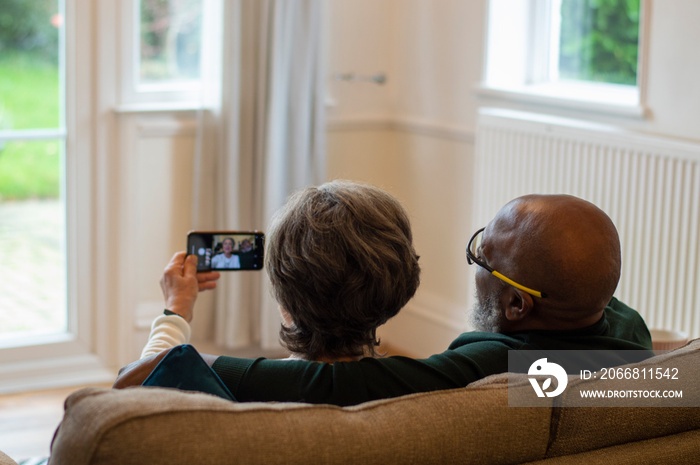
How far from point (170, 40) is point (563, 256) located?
2.57 meters

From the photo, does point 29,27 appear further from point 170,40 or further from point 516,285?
point 516,285

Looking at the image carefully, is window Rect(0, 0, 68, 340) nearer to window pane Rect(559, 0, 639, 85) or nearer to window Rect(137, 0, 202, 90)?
window Rect(137, 0, 202, 90)

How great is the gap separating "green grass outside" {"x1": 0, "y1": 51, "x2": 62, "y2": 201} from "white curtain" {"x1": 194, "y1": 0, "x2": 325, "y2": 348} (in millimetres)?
592

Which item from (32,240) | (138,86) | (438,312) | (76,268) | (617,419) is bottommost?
(438,312)

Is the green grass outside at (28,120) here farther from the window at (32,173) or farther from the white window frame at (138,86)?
the white window frame at (138,86)

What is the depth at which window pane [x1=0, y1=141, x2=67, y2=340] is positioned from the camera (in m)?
3.37

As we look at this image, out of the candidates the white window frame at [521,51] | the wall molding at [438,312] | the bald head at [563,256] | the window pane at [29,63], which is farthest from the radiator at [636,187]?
the window pane at [29,63]

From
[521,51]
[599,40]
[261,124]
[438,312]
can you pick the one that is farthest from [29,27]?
[599,40]

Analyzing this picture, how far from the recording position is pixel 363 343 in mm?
1396

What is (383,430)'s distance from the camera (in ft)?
3.27

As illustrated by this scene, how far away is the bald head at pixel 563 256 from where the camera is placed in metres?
1.34

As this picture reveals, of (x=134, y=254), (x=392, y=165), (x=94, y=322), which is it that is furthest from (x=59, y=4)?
(x=392, y=165)

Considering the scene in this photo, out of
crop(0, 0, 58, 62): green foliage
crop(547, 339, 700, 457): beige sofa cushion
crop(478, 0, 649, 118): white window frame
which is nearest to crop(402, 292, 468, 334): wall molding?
crop(478, 0, 649, 118): white window frame

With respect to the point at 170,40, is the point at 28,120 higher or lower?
lower
